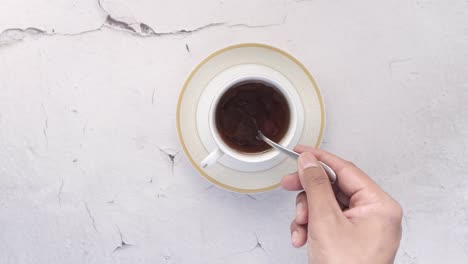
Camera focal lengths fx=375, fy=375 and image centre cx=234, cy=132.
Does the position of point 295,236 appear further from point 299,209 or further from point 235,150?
point 235,150

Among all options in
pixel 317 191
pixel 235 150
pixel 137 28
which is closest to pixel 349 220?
pixel 317 191

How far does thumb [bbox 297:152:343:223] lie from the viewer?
54 cm

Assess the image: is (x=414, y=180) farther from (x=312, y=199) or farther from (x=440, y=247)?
(x=312, y=199)

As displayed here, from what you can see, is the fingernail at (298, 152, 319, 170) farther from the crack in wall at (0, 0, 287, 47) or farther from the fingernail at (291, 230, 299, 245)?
the crack in wall at (0, 0, 287, 47)

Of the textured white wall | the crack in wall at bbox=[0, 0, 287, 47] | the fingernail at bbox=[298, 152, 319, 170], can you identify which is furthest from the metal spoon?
the crack in wall at bbox=[0, 0, 287, 47]

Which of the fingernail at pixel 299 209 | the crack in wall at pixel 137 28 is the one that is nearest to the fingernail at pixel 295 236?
the fingernail at pixel 299 209

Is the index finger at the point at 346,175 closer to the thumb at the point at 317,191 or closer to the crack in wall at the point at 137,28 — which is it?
the thumb at the point at 317,191

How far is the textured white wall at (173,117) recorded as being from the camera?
2.37 feet

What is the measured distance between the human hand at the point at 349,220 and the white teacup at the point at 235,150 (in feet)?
0.22

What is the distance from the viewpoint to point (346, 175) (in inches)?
24.5

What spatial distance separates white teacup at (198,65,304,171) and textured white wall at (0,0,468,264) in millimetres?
88

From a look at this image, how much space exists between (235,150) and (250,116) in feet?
0.28

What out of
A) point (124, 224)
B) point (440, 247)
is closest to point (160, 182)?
point (124, 224)

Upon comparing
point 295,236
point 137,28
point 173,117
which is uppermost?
point 137,28
